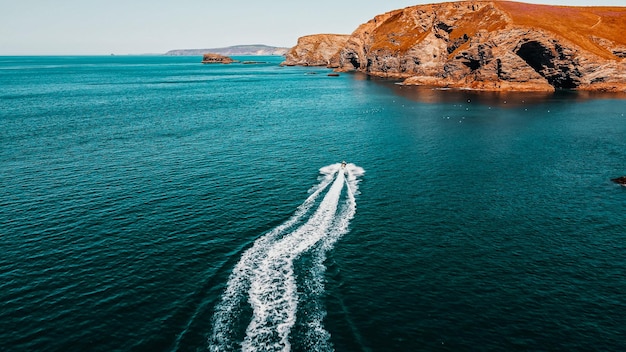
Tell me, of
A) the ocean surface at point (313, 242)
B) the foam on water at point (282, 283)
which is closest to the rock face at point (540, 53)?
the ocean surface at point (313, 242)

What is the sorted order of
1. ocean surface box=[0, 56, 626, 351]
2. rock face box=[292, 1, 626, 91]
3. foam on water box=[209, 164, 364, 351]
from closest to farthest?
foam on water box=[209, 164, 364, 351] → ocean surface box=[0, 56, 626, 351] → rock face box=[292, 1, 626, 91]

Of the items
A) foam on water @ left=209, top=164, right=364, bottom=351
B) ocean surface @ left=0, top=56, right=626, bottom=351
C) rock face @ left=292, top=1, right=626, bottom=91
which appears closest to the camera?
foam on water @ left=209, top=164, right=364, bottom=351

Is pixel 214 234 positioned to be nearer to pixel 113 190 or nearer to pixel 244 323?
pixel 244 323

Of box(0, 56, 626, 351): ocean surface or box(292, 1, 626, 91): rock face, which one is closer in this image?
box(0, 56, 626, 351): ocean surface

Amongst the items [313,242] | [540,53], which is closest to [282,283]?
[313,242]

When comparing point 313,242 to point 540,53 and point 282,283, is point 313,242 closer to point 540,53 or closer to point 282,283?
point 282,283

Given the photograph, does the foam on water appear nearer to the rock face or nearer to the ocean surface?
the ocean surface

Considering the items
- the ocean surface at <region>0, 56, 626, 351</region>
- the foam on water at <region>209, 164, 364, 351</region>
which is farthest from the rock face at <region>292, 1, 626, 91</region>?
the foam on water at <region>209, 164, 364, 351</region>
